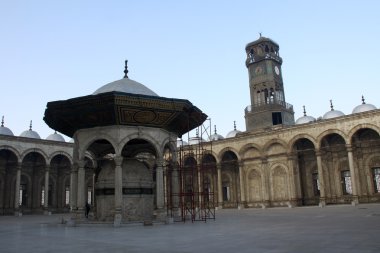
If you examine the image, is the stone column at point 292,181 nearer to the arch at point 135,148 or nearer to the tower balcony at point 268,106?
the tower balcony at point 268,106

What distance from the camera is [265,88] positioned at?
41750 millimetres

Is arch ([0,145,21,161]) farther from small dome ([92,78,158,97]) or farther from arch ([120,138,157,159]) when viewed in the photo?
small dome ([92,78,158,97])

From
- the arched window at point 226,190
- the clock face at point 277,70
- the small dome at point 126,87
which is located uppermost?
the clock face at point 277,70

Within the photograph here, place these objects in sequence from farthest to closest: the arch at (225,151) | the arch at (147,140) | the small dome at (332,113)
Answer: the small dome at (332,113) < the arch at (225,151) < the arch at (147,140)

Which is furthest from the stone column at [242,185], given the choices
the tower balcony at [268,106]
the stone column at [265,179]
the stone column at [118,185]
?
the stone column at [118,185]

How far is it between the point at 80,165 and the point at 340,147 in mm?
23941

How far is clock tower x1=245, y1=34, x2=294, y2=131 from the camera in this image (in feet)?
132

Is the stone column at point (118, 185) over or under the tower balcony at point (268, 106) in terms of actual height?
under

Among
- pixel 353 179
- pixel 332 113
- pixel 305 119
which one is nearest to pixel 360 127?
pixel 353 179

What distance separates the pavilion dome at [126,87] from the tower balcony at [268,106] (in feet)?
79.6

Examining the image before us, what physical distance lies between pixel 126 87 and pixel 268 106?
25.5 metres

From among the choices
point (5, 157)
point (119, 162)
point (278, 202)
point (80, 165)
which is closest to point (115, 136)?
point (119, 162)

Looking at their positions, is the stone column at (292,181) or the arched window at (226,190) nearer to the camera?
the stone column at (292,181)

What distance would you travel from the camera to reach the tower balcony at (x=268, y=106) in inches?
1583
